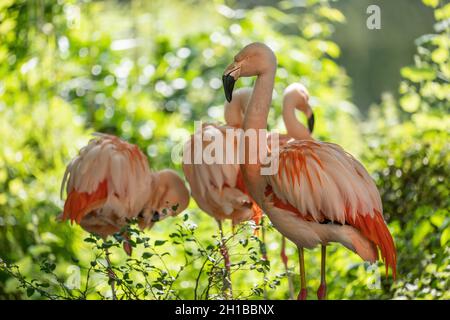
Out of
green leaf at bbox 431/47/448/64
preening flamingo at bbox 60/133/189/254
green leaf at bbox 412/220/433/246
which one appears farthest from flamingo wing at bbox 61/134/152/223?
→ green leaf at bbox 431/47/448/64

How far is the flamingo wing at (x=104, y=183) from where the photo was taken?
→ 2.55m

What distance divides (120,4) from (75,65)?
1.11 m

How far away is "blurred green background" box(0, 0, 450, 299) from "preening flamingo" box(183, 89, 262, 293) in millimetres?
257

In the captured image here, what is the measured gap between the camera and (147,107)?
16.0ft

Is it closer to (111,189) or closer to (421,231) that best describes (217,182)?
(111,189)

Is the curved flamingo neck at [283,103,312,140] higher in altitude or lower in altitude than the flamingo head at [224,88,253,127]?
lower

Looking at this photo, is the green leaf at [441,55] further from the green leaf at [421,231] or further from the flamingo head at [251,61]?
the flamingo head at [251,61]

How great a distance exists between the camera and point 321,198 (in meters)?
2.12

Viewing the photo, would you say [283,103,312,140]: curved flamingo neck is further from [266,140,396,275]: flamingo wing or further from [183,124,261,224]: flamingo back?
[266,140,396,275]: flamingo wing

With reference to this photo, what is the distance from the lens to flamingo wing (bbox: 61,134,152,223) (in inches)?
100

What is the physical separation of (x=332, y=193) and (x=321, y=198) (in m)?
0.03

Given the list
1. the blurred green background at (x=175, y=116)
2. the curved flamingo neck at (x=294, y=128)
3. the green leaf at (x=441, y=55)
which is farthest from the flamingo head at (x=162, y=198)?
the green leaf at (x=441, y=55)
